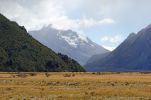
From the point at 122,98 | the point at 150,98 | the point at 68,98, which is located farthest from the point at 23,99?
the point at 150,98

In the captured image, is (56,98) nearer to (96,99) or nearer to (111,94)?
(96,99)

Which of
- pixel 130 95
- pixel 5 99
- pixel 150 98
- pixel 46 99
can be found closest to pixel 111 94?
pixel 130 95

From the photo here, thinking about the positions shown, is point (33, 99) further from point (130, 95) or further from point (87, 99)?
point (130, 95)

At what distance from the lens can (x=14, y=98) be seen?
5931cm

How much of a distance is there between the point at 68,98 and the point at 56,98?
5.50 ft

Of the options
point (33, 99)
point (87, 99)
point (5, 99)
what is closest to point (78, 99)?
point (87, 99)

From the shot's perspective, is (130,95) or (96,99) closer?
(96,99)

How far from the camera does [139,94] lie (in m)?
67.1

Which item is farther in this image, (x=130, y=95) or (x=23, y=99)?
(x=130, y=95)

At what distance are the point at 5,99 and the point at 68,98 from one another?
339 inches

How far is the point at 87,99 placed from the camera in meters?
58.7

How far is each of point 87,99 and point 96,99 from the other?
4.00 ft

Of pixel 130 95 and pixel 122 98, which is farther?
pixel 130 95

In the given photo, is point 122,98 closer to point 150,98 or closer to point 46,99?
point 150,98
